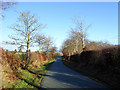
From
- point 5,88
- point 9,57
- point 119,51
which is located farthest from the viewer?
point 9,57

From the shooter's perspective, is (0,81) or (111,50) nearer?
(0,81)

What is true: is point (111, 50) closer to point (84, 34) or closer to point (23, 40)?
point (23, 40)

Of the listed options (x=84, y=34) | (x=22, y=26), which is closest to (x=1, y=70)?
(x=22, y=26)

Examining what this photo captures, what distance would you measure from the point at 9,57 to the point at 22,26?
24.4 feet

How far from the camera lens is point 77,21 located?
25703 mm

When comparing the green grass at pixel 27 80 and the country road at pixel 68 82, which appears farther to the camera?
the green grass at pixel 27 80

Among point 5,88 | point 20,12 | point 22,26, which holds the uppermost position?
point 20,12

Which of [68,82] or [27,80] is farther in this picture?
[27,80]

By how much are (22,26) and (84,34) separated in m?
13.3

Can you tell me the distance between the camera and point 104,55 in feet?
37.8

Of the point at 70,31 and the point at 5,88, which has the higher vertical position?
the point at 70,31

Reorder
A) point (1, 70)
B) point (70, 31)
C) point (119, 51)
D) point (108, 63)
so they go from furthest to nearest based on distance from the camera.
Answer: point (70, 31) → point (108, 63) → point (119, 51) → point (1, 70)

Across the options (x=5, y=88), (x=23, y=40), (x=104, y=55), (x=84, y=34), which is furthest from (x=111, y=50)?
(x=84, y=34)

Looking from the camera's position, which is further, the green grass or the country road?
the green grass
